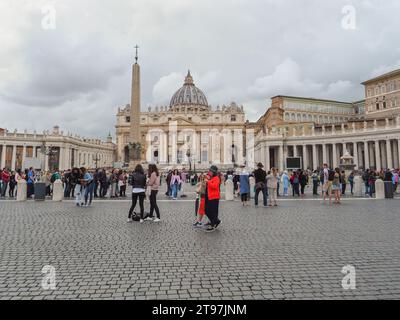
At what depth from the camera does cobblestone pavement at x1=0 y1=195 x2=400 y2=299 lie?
349 cm

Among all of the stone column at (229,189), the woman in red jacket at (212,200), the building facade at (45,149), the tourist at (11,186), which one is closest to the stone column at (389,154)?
the stone column at (229,189)

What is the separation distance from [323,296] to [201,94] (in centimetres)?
10409

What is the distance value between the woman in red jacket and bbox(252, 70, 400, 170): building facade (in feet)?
140

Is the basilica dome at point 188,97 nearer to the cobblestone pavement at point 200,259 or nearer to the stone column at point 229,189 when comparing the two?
the stone column at point 229,189

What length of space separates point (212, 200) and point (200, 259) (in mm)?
2755

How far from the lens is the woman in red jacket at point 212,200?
24.1ft

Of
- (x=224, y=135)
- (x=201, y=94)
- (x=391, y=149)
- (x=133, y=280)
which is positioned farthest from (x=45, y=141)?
(x=133, y=280)

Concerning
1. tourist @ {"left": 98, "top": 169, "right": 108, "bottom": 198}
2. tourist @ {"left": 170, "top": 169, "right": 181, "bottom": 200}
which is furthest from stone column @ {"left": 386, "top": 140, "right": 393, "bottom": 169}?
tourist @ {"left": 98, "top": 169, "right": 108, "bottom": 198}

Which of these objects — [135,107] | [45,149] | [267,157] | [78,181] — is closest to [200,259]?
[78,181]

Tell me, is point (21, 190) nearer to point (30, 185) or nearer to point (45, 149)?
point (30, 185)

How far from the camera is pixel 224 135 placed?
8456 cm
